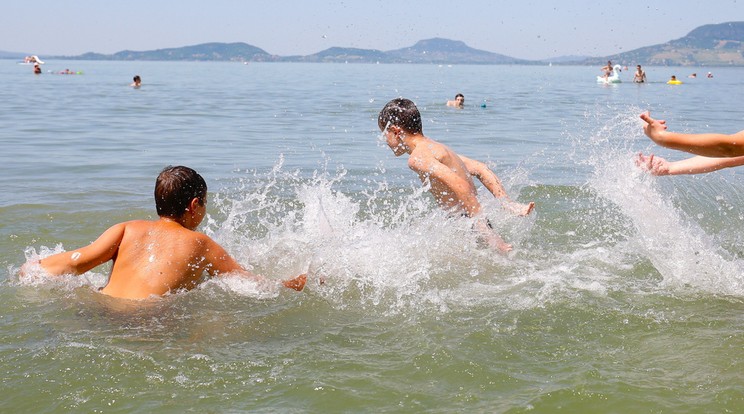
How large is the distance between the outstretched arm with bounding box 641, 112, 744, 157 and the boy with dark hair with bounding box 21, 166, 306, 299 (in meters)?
2.80

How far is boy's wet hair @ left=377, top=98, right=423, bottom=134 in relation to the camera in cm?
647

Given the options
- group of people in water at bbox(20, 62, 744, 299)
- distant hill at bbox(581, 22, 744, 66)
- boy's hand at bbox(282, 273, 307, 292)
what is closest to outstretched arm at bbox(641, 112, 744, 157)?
group of people in water at bbox(20, 62, 744, 299)

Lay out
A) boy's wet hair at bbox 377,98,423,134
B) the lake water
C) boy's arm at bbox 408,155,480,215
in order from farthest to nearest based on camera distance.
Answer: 1. boy's wet hair at bbox 377,98,423,134
2. boy's arm at bbox 408,155,480,215
3. the lake water

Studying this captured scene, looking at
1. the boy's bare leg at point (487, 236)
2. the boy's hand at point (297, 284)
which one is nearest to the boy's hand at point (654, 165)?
the boy's bare leg at point (487, 236)

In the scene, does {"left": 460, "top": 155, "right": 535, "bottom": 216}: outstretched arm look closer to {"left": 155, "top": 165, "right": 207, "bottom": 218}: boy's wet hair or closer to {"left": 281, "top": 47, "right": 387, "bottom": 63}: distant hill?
{"left": 155, "top": 165, "right": 207, "bottom": 218}: boy's wet hair

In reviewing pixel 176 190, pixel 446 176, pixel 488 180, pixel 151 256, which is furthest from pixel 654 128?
pixel 151 256

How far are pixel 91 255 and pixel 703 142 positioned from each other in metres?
3.70

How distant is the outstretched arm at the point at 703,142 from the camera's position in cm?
442

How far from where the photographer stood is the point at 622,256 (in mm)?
6520

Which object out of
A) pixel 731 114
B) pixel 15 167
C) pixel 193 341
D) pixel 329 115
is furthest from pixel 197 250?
pixel 731 114

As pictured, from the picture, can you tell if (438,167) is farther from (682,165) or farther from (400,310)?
(682,165)

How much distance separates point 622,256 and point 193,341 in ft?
12.5

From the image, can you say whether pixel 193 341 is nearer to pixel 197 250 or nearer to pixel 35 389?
pixel 197 250

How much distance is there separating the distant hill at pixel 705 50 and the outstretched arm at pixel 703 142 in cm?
17563
